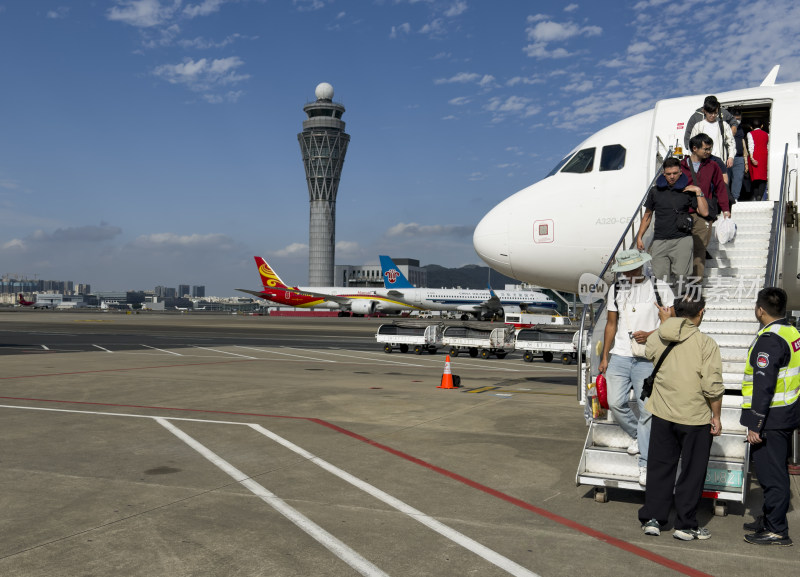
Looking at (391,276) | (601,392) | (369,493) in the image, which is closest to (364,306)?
(391,276)

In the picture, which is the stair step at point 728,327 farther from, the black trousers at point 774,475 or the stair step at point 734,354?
the black trousers at point 774,475

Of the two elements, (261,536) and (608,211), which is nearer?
(261,536)

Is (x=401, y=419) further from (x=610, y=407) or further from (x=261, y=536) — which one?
(x=261, y=536)

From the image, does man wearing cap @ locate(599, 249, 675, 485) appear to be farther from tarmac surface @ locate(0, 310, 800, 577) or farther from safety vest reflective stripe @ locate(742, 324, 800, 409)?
safety vest reflective stripe @ locate(742, 324, 800, 409)

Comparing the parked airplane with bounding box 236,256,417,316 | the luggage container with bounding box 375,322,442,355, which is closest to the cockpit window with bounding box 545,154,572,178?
the luggage container with bounding box 375,322,442,355

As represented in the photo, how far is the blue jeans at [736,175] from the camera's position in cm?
1098

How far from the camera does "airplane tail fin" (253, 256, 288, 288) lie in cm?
9225

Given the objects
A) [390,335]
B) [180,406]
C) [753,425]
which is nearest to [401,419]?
[180,406]

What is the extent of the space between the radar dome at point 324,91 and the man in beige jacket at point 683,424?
17642 centimetres

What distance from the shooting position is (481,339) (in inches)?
987

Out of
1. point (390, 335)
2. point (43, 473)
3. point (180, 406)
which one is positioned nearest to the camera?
point (43, 473)

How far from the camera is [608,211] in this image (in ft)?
40.2

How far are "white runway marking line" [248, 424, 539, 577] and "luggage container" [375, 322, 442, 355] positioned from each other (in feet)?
59.6

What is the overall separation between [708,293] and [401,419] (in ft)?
17.4
